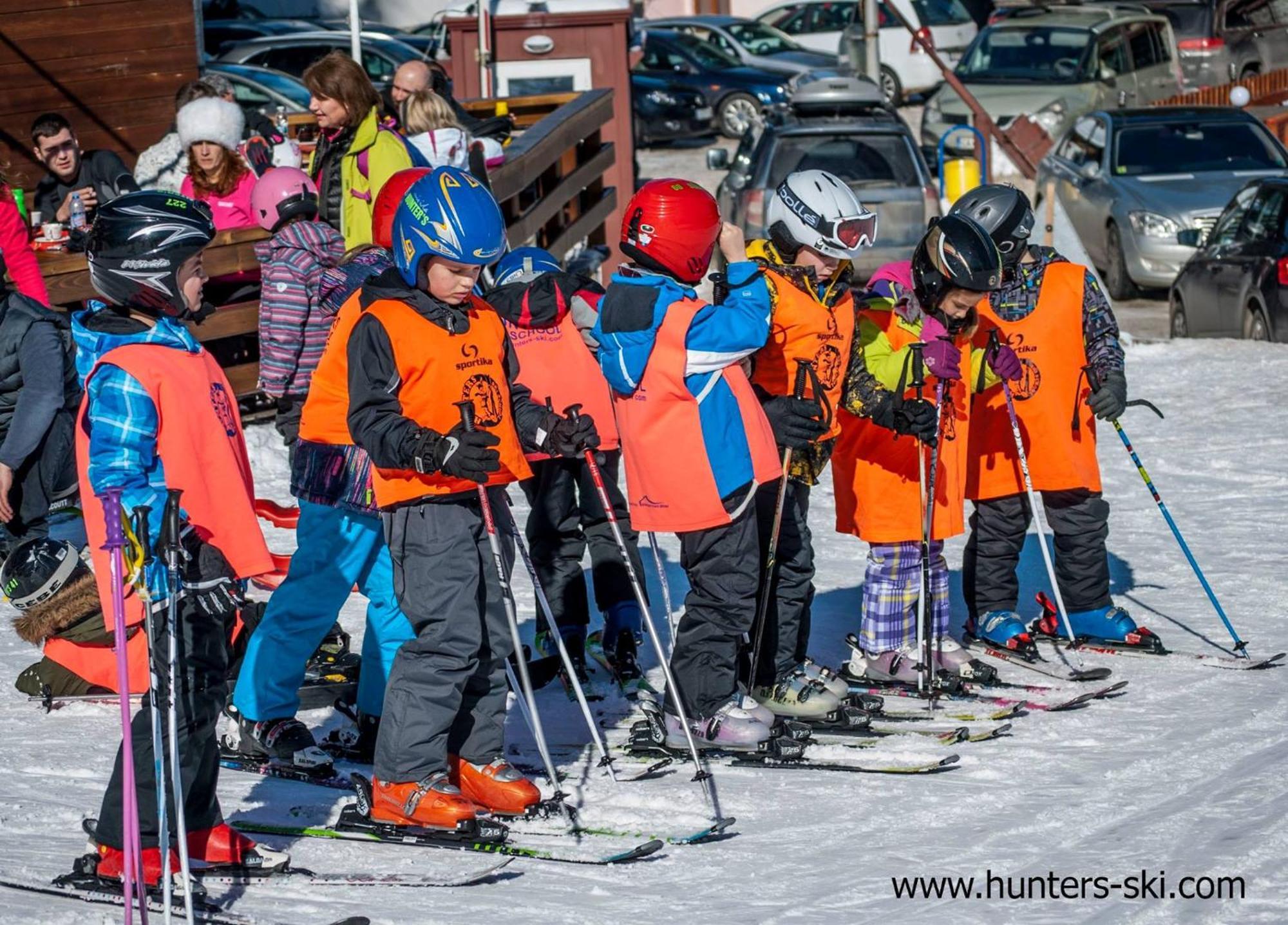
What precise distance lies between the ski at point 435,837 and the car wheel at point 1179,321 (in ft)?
35.3

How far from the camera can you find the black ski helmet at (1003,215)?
6840mm

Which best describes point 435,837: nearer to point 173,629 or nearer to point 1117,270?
point 173,629

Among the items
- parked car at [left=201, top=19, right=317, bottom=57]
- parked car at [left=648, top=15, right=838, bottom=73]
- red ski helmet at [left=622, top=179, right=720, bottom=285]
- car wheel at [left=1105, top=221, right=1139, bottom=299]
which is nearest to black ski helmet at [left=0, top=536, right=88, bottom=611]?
red ski helmet at [left=622, top=179, right=720, bottom=285]

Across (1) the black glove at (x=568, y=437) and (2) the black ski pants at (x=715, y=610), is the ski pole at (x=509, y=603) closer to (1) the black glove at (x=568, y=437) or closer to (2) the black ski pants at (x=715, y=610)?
(1) the black glove at (x=568, y=437)

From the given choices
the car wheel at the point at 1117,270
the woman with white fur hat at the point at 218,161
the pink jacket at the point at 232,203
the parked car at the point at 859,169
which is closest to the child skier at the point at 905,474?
the woman with white fur hat at the point at 218,161

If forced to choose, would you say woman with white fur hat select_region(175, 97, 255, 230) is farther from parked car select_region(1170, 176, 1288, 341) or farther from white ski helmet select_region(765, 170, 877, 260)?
parked car select_region(1170, 176, 1288, 341)

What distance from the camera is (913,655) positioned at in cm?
694

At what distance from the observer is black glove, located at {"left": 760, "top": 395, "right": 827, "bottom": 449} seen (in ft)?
20.0

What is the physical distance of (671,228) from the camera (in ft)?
19.1

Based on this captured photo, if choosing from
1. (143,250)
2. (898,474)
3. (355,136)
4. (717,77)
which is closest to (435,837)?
(143,250)

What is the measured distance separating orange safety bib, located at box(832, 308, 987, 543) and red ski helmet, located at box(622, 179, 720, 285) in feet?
3.53

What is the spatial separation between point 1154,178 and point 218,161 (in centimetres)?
1105

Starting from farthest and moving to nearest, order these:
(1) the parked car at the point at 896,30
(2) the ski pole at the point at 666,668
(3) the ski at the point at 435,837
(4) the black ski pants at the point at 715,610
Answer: (1) the parked car at the point at 896,30, (4) the black ski pants at the point at 715,610, (2) the ski pole at the point at 666,668, (3) the ski at the point at 435,837

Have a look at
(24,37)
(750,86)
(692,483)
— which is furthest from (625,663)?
(750,86)
